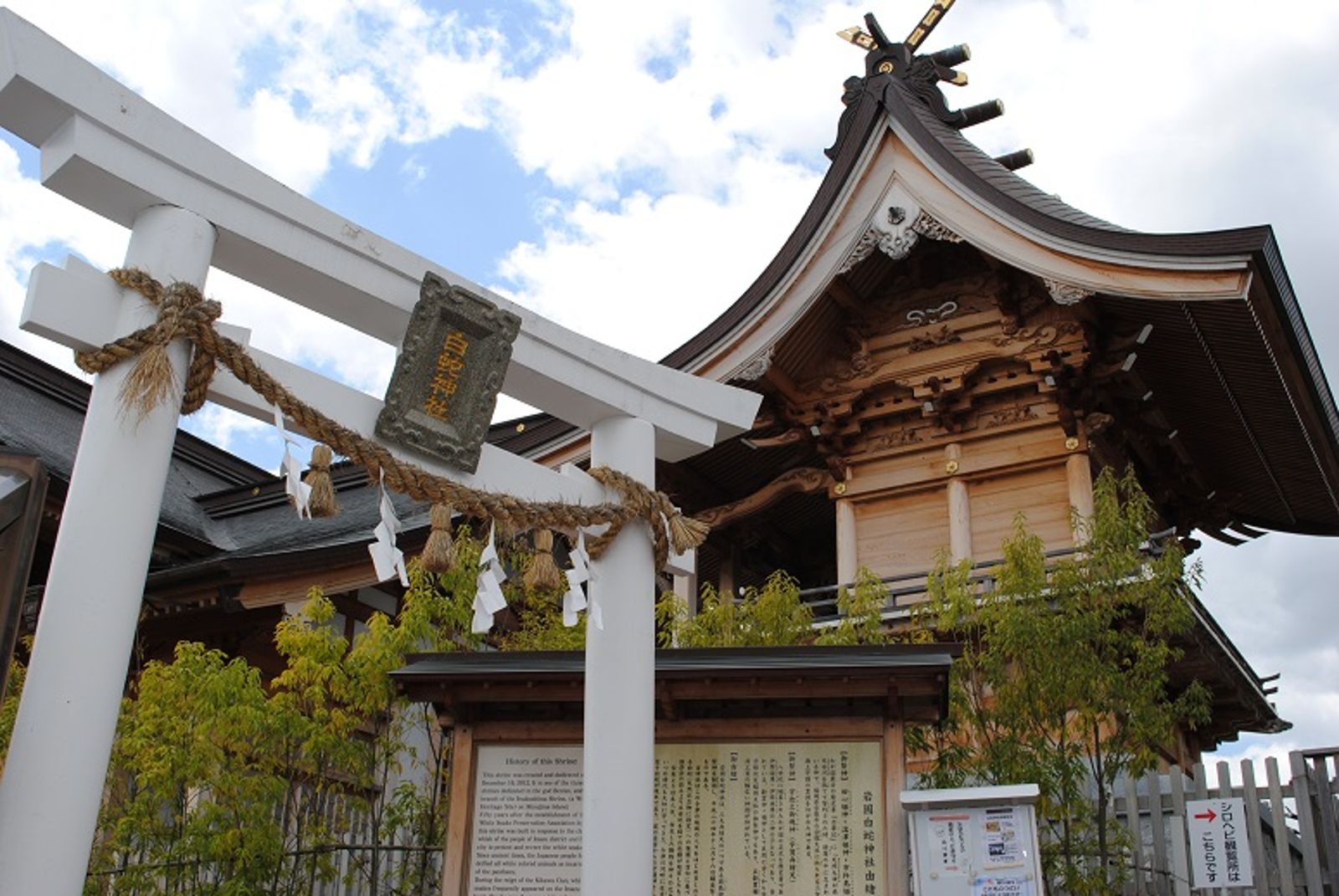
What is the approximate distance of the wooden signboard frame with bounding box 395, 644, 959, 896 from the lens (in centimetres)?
570

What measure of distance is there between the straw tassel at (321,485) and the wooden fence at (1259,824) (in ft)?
16.3

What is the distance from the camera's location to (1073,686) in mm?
7051

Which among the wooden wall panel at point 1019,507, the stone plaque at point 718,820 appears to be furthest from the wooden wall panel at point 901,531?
the stone plaque at point 718,820

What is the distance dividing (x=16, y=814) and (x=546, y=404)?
8.76 ft

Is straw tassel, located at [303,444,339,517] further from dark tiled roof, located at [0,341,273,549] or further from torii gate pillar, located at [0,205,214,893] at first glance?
dark tiled roof, located at [0,341,273,549]

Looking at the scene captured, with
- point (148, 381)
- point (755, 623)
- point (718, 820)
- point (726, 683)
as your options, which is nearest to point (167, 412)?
point (148, 381)

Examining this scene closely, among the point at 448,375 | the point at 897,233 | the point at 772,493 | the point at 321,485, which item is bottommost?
the point at 321,485

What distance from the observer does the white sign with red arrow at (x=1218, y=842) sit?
6.69 metres

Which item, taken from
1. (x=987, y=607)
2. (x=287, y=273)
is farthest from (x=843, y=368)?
(x=287, y=273)

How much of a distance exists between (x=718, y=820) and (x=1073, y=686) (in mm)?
2380

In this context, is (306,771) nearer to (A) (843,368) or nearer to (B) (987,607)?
(B) (987,607)

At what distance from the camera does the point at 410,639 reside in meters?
7.52

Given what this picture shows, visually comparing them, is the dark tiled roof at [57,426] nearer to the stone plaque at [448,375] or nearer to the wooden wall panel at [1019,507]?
the wooden wall panel at [1019,507]

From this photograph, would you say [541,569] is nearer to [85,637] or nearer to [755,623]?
[85,637]
